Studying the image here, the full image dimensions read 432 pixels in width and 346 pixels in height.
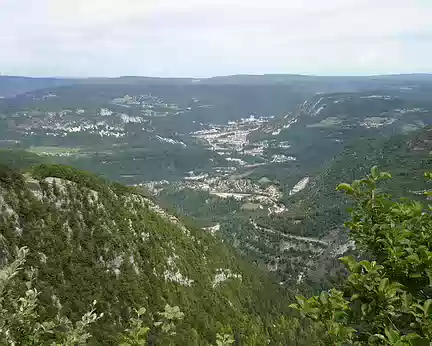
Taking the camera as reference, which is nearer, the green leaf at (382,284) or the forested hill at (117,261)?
the green leaf at (382,284)

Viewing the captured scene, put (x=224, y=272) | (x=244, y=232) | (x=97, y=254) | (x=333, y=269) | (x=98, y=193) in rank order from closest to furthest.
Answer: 1. (x=97, y=254)
2. (x=98, y=193)
3. (x=224, y=272)
4. (x=333, y=269)
5. (x=244, y=232)

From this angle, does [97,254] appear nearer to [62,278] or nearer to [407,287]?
[62,278]

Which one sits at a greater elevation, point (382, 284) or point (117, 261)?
point (382, 284)

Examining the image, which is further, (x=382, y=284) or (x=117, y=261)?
(x=117, y=261)

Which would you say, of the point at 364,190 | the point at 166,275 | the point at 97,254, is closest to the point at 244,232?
the point at 166,275

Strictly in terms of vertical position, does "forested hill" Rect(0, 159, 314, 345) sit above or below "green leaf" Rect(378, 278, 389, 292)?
below

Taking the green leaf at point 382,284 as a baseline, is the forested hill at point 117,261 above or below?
below

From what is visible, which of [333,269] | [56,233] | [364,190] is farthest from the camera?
[333,269]

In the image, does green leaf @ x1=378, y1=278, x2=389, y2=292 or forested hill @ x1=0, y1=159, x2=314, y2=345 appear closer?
green leaf @ x1=378, y1=278, x2=389, y2=292
